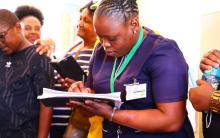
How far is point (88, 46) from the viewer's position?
7.26ft

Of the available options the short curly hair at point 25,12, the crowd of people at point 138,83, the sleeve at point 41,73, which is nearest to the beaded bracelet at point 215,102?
the crowd of people at point 138,83

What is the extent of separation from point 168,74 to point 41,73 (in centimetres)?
82

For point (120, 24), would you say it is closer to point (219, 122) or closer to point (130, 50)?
point (130, 50)

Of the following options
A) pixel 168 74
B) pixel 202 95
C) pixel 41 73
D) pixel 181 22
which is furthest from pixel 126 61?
pixel 181 22

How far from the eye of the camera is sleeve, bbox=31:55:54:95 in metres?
1.85

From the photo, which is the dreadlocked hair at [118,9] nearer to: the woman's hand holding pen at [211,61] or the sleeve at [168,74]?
the sleeve at [168,74]

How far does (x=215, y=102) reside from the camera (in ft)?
4.19

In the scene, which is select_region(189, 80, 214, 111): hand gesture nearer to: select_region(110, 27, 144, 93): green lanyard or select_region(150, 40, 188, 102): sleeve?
select_region(150, 40, 188, 102): sleeve

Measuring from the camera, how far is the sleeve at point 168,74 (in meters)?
1.30

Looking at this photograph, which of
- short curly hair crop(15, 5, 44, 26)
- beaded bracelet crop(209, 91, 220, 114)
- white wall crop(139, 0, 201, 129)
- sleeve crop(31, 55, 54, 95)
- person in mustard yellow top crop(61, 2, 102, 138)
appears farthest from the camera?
white wall crop(139, 0, 201, 129)

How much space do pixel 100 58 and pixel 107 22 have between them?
0.97 feet

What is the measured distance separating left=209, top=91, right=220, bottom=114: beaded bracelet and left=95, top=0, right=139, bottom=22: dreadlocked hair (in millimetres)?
448

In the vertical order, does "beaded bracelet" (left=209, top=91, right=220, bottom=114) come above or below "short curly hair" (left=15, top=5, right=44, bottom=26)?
below

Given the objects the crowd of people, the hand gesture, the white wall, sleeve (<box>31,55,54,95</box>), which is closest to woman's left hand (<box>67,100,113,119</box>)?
the crowd of people
